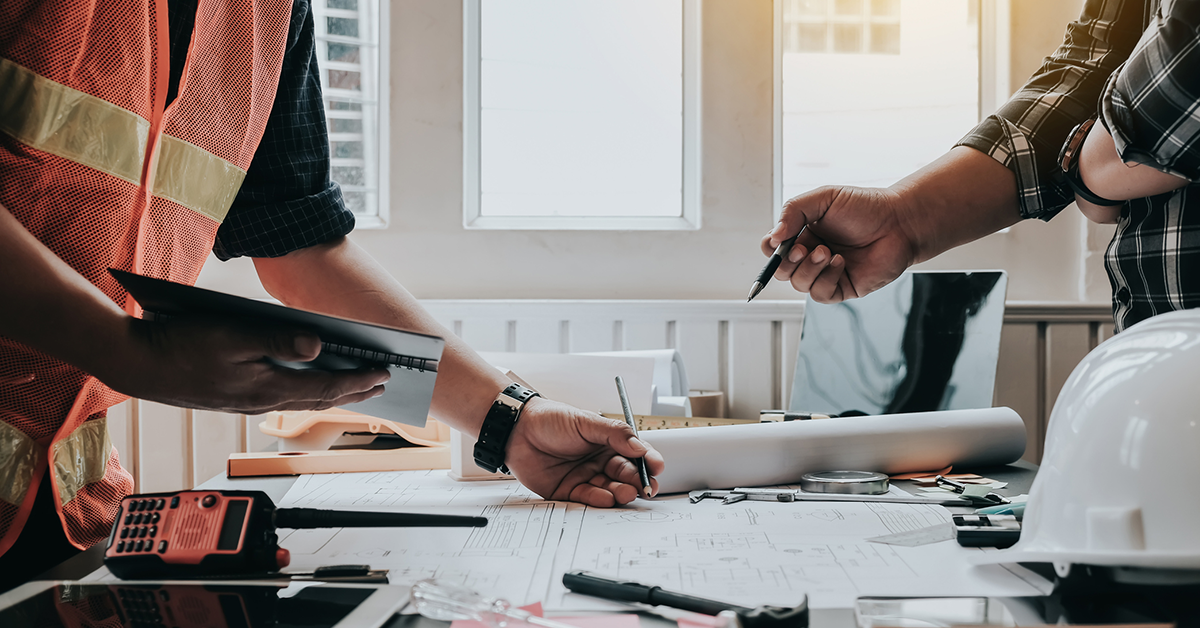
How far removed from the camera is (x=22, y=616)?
1.51 feet

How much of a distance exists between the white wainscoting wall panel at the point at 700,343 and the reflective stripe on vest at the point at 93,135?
906 millimetres

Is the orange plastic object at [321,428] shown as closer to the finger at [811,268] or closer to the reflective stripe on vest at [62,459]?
the reflective stripe on vest at [62,459]

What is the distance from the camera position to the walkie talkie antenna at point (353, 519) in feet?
1.92

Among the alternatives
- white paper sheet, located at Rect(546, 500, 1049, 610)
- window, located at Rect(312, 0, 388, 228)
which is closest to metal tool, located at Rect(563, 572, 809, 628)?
white paper sheet, located at Rect(546, 500, 1049, 610)

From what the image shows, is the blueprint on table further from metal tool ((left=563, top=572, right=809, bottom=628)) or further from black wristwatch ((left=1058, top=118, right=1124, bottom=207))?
black wristwatch ((left=1058, top=118, right=1124, bottom=207))

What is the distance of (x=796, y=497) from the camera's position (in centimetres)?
80

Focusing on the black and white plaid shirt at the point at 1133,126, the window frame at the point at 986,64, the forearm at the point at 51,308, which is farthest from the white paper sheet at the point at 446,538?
the window frame at the point at 986,64

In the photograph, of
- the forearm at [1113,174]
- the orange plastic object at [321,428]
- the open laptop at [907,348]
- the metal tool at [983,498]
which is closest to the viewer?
the forearm at [1113,174]

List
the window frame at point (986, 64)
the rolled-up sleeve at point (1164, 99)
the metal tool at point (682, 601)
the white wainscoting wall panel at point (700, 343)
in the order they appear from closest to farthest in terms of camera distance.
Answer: the metal tool at point (682, 601) < the rolled-up sleeve at point (1164, 99) < the white wainscoting wall panel at point (700, 343) < the window frame at point (986, 64)

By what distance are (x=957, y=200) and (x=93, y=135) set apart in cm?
88

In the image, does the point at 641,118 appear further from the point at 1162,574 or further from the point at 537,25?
the point at 1162,574

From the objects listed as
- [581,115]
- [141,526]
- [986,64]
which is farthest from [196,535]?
[986,64]

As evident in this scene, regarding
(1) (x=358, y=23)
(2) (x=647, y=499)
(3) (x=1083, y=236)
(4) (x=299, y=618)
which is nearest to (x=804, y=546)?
(2) (x=647, y=499)

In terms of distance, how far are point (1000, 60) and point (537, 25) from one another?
1080mm
